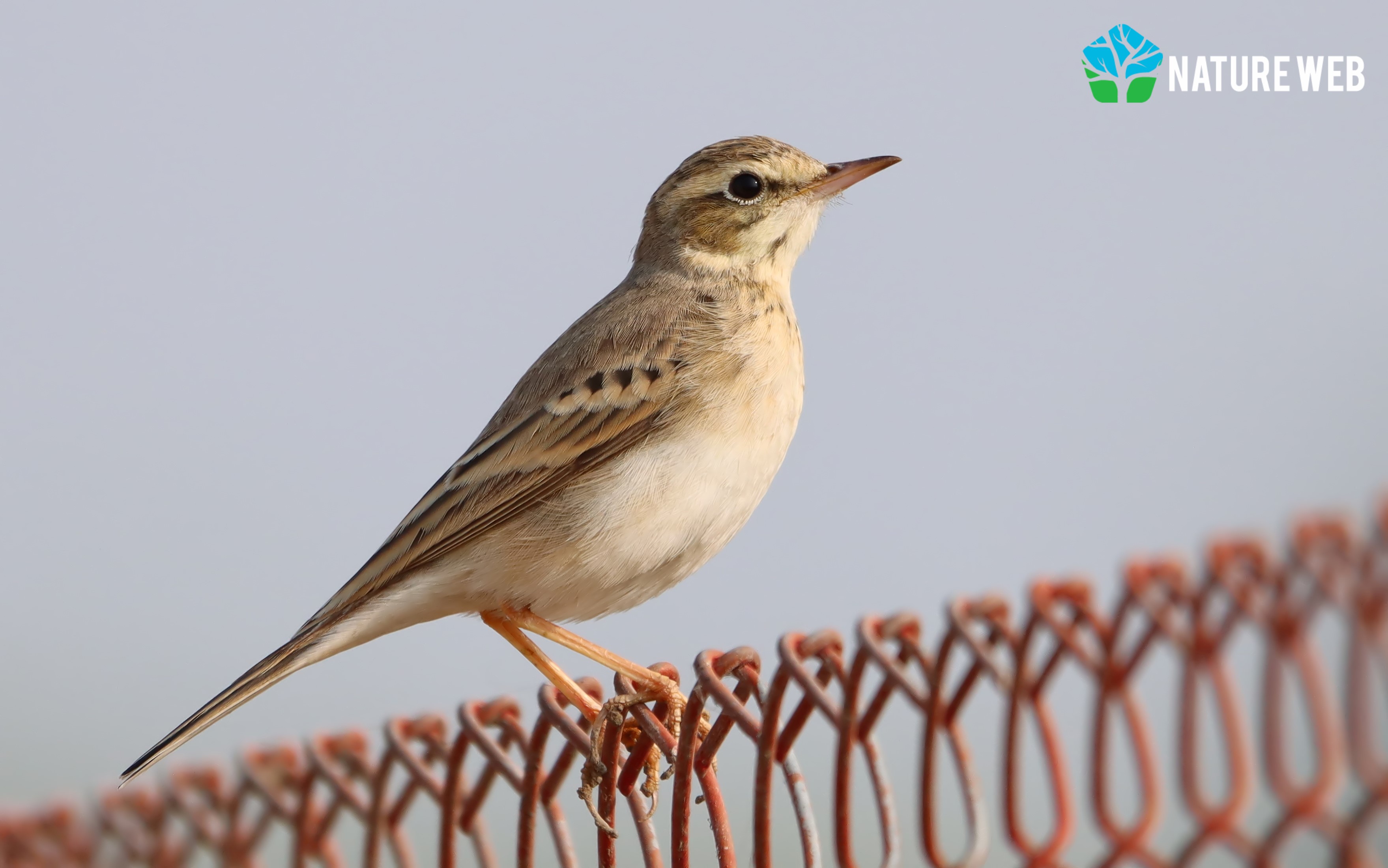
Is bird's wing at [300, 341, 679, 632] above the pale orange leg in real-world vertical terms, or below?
above

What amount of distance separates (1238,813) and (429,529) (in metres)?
4.50

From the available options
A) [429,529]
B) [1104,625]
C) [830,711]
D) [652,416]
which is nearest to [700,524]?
[652,416]

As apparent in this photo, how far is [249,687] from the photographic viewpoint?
550 centimetres

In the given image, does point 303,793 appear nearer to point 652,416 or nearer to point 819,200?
point 652,416

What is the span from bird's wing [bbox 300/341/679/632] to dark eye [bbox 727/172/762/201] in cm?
130

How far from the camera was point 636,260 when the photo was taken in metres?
8.34

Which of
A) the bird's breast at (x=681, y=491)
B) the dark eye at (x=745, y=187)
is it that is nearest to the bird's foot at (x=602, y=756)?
the bird's breast at (x=681, y=491)

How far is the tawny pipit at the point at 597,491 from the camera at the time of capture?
19.4 ft

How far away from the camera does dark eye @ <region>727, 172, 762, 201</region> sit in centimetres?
739

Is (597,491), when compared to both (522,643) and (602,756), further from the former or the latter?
(602,756)

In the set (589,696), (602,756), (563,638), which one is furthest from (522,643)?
(602,756)

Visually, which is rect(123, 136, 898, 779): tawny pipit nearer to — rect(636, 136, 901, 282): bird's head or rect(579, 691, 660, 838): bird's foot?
rect(636, 136, 901, 282): bird's head

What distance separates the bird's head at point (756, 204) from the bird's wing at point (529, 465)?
106 centimetres

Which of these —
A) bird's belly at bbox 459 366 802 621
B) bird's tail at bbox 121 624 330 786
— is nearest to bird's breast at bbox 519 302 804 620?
bird's belly at bbox 459 366 802 621
